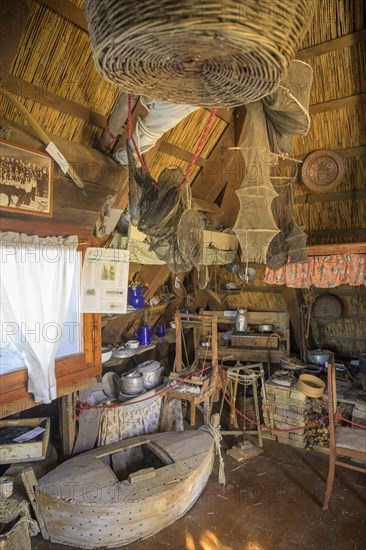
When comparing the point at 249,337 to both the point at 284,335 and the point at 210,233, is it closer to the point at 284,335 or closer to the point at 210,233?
the point at 284,335

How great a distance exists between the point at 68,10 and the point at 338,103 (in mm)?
3265

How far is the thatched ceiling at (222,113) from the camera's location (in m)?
2.84

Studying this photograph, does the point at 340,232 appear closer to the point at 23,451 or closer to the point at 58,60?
the point at 58,60

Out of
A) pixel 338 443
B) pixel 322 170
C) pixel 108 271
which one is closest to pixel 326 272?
pixel 322 170

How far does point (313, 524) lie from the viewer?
12.2 feet

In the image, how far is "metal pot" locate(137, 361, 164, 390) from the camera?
5.31 metres

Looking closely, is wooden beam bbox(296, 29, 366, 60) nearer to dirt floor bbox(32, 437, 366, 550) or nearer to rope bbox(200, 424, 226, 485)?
rope bbox(200, 424, 226, 485)

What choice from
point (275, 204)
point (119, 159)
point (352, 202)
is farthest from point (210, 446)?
point (352, 202)

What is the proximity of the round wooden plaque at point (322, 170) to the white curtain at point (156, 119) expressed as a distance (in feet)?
9.39

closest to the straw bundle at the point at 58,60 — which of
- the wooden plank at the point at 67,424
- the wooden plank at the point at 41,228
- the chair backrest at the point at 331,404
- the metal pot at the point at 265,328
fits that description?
the wooden plank at the point at 41,228

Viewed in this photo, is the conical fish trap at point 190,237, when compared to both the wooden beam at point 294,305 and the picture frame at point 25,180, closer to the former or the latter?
the picture frame at point 25,180

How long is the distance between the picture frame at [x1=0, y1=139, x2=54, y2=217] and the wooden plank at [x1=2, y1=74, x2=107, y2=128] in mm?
414

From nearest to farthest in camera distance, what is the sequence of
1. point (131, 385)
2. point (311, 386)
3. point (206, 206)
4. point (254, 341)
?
point (131, 385), point (311, 386), point (206, 206), point (254, 341)

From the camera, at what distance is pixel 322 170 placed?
5.14 m
